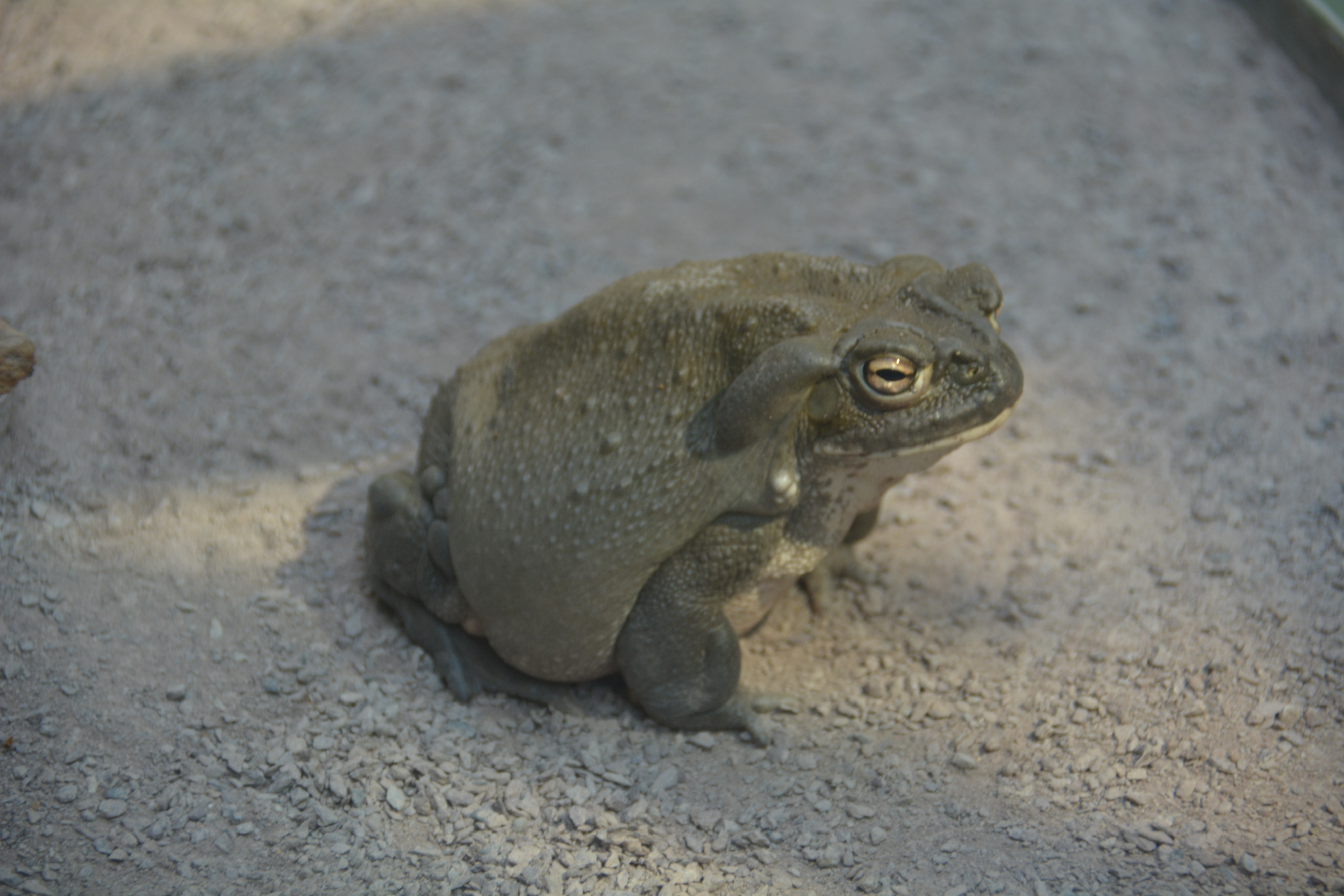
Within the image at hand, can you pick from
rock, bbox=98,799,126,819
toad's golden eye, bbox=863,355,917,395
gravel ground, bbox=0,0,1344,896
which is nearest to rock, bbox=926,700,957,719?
gravel ground, bbox=0,0,1344,896

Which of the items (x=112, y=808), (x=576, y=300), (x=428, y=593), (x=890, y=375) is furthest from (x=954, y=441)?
(x=112, y=808)

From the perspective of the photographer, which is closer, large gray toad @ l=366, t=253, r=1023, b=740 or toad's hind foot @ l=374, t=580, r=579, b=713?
large gray toad @ l=366, t=253, r=1023, b=740

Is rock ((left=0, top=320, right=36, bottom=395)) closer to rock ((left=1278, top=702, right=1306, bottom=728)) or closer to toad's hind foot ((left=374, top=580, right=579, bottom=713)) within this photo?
toad's hind foot ((left=374, top=580, right=579, bottom=713))

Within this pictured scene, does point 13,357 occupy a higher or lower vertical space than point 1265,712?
higher

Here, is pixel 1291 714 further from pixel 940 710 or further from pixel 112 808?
pixel 112 808

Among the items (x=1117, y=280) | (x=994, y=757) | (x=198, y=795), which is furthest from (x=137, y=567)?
(x=1117, y=280)

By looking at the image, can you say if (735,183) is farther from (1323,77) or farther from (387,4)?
(1323,77)

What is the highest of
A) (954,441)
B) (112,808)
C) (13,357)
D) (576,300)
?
(13,357)
